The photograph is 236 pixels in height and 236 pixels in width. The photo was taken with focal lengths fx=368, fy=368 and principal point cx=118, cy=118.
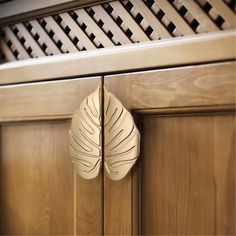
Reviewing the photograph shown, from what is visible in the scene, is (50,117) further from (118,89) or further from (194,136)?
(194,136)

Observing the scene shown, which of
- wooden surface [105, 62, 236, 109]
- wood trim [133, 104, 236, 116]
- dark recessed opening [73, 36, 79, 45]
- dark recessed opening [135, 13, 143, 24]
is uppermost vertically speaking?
dark recessed opening [135, 13, 143, 24]

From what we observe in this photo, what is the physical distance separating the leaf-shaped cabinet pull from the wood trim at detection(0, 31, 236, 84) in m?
0.06

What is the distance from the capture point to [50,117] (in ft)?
2.59

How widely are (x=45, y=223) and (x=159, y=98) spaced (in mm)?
380

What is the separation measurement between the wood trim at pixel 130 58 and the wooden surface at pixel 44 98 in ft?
0.06

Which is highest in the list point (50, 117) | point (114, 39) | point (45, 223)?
point (114, 39)

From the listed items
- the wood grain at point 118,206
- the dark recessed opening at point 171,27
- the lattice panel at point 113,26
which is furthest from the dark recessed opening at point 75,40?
the wood grain at point 118,206

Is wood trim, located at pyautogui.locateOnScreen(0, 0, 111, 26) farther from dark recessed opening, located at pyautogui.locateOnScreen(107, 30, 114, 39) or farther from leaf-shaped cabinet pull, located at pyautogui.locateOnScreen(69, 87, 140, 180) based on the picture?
leaf-shaped cabinet pull, located at pyautogui.locateOnScreen(69, 87, 140, 180)

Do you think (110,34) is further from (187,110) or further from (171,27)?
(187,110)

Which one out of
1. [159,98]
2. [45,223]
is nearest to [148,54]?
[159,98]

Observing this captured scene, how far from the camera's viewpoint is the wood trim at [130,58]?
23.9 inches

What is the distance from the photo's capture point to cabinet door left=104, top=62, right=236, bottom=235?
61 cm

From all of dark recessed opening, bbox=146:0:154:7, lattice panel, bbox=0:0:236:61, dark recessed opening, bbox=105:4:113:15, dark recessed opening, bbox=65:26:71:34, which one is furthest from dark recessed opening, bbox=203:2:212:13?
dark recessed opening, bbox=65:26:71:34

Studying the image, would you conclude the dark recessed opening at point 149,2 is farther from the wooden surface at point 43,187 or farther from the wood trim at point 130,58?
the wooden surface at point 43,187
